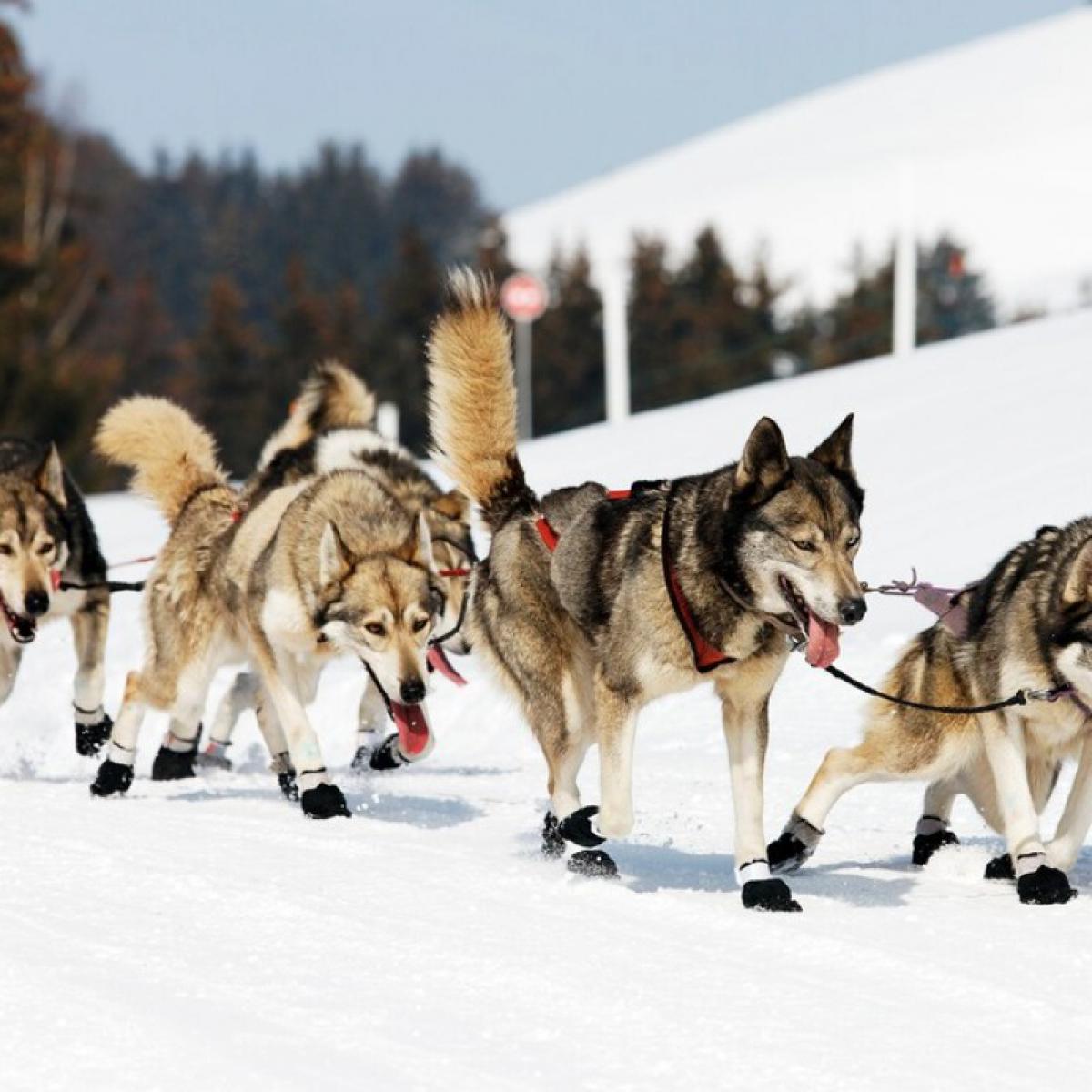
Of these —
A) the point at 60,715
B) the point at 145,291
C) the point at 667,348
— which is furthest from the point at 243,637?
the point at 145,291

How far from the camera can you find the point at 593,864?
526cm

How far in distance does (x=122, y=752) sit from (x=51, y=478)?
1.35 meters

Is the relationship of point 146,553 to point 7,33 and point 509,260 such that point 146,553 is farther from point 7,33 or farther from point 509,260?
point 509,260

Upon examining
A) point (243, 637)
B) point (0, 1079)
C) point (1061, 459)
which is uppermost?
point (1061, 459)

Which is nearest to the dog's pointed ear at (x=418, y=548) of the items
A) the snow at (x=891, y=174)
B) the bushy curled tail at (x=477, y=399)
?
the bushy curled tail at (x=477, y=399)

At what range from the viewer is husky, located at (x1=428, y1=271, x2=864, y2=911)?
4.86 meters

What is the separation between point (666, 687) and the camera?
504cm

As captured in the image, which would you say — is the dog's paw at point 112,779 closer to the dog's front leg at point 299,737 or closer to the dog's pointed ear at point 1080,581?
the dog's front leg at point 299,737

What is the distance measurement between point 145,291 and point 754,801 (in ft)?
226

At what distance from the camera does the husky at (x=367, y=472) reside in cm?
741

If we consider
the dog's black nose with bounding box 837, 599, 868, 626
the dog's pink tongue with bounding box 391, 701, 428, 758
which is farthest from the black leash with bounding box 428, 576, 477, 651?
the dog's black nose with bounding box 837, 599, 868, 626

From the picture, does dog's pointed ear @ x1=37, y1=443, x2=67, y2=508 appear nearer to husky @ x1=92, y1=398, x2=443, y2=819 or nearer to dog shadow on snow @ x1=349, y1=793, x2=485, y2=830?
husky @ x1=92, y1=398, x2=443, y2=819

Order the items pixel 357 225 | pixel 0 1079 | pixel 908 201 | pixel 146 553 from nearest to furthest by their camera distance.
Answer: pixel 0 1079 < pixel 146 553 < pixel 908 201 < pixel 357 225

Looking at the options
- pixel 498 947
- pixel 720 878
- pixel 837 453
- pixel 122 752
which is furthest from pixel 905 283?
pixel 498 947
